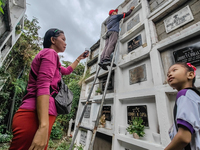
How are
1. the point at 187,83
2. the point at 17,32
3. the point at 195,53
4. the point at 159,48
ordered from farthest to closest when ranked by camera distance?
the point at 17,32
the point at 159,48
the point at 195,53
the point at 187,83

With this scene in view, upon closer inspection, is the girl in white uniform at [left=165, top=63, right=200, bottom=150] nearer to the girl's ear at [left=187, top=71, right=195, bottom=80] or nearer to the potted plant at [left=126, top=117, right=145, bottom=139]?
the girl's ear at [left=187, top=71, right=195, bottom=80]

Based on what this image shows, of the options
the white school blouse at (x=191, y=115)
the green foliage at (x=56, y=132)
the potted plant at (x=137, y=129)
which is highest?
the white school blouse at (x=191, y=115)

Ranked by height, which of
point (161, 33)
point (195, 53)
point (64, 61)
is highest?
point (64, 61)

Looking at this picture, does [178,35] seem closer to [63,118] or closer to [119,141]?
[119,141]

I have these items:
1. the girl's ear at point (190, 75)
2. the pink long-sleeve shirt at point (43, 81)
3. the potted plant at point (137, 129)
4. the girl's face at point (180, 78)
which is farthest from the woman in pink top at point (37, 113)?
the potted plant at point (137, 129)

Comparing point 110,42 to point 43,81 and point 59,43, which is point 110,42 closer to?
point 59,43

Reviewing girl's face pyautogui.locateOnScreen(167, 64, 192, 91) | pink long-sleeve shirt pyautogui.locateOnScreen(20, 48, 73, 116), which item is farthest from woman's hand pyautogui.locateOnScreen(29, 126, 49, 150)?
girl's face pyautogui.locateOnScreen(167, 64, 192, 91)

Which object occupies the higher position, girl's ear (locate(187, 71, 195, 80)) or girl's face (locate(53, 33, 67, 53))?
girl's face (locate(53, 33, 67, 53))

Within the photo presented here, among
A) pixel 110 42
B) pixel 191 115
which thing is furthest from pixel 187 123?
pixel 110 42

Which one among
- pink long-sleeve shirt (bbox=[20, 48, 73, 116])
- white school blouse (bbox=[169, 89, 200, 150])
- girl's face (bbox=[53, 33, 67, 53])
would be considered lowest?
white school blouse (bbox=[169, 89, 200, 150])

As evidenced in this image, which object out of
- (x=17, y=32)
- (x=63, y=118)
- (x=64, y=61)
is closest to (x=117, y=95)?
(x=63, y=118)

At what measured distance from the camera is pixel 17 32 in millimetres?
5418

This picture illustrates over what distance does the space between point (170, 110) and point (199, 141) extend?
1181mm

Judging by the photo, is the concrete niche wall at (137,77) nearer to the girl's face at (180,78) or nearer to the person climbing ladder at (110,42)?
the person climbing ladder at (110,42)
